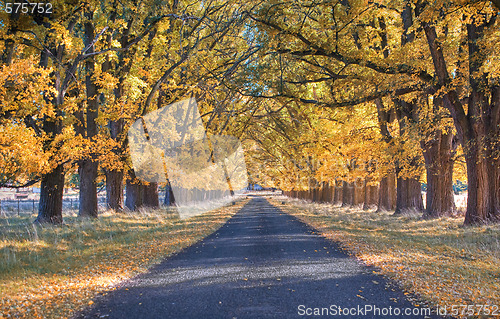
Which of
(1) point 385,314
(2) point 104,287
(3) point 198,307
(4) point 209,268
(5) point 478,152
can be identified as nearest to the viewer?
(1) point 385,314

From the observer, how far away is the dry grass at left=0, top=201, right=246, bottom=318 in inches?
220

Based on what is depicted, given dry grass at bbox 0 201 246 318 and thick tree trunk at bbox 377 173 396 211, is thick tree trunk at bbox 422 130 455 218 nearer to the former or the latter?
thick tree trunk at bbox 377 173 396 211

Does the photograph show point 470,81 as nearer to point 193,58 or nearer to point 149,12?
point 193,58

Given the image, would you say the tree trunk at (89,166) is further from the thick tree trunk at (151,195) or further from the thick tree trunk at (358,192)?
the thick tree trunk at (358,192)

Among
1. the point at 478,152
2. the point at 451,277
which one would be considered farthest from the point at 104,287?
the point at 478,152

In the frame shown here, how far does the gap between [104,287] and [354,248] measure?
6.74 meters

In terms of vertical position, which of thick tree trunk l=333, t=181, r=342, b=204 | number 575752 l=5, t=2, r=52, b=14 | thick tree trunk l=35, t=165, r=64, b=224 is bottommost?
thick tree trunk l=333, t=181, r=342, b=204

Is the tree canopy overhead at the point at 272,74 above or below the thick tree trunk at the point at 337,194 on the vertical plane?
above

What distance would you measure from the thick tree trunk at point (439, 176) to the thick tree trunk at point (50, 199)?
55.4 feet

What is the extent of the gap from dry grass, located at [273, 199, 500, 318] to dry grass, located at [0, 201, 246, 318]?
5.31 meters

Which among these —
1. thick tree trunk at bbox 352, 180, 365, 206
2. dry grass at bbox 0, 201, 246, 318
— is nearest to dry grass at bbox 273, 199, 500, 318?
dry grass at bbox 0, 201, 246, 318

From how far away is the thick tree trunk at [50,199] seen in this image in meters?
14.6

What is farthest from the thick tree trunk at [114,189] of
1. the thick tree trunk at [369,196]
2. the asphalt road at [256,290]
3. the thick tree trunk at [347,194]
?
the thick tree trunk at [347,194]

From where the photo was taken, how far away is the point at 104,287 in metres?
6.39
